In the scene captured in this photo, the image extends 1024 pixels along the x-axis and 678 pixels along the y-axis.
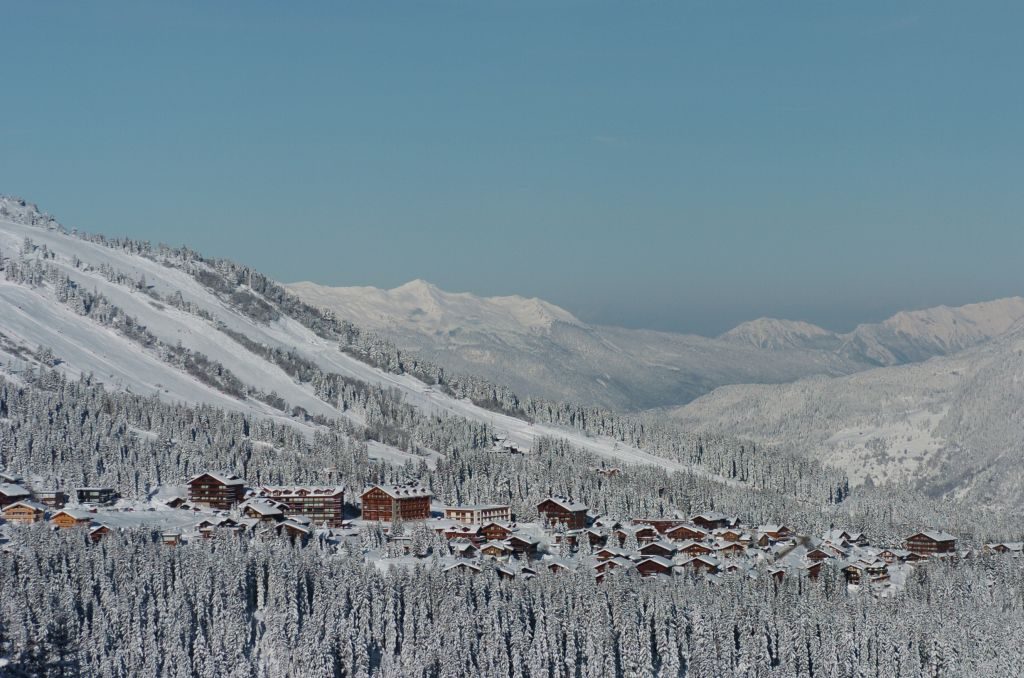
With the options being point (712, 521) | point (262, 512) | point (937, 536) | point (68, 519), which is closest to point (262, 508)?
point (262, 512)

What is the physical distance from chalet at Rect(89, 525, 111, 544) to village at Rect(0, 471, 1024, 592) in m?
0.14

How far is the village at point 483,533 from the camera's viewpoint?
148 metres

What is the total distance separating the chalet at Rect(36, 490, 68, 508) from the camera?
534 feet

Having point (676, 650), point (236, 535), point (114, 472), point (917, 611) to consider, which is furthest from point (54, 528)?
point (917, 611)

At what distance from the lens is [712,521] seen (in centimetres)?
19025

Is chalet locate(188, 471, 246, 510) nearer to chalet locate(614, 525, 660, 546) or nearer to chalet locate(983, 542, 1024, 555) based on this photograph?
chalet locate(614, 525, 660, 546)

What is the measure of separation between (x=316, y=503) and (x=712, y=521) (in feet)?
183

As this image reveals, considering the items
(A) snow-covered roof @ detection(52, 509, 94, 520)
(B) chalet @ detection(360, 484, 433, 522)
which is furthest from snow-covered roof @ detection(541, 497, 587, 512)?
(A) snow-covered roof @ detection(52, 509, 94, 520)

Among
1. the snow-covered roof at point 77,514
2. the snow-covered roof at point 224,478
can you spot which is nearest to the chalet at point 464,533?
the snow-covered roof at point 224,478

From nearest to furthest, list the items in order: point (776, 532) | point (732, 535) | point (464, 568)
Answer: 1. point (464, 568)
2. point (732, 535)
3. point (776, 532)

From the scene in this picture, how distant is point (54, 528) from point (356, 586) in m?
38.6

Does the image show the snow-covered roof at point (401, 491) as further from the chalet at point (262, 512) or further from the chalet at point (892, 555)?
the chalet at point (892, 555)

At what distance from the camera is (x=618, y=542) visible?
6688 inches

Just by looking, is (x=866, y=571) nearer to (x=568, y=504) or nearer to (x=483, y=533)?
(x=568, y=504)
